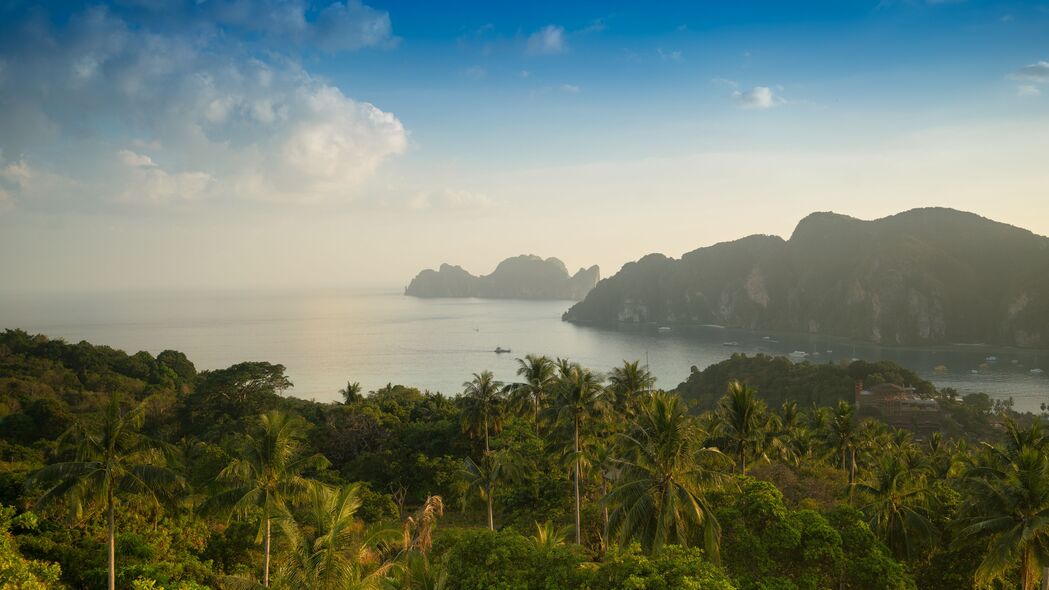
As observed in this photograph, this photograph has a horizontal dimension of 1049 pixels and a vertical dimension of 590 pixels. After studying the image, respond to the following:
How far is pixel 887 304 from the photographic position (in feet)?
572

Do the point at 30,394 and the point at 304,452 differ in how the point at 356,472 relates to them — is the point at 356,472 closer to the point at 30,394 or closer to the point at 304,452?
the point at 304,452

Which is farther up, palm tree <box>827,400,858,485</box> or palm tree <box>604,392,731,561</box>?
palm tree <box>604,392,731,561</box>

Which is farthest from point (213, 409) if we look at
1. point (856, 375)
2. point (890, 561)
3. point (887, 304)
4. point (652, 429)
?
point (887, 304)

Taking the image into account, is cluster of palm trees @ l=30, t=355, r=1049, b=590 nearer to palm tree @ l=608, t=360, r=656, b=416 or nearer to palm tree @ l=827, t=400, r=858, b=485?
palm tree @ l=827, t=400, r=858, b=485

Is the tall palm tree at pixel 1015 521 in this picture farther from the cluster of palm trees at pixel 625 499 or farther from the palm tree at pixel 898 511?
the palm tree at pixel 898 511

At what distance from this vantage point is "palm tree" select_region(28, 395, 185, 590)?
16703 mm

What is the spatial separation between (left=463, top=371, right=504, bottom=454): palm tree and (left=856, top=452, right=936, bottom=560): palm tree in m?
20.8

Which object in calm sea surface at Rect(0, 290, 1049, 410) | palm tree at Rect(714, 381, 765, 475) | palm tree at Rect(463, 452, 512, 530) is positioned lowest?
calm sea surface at Rect(0, 290, 1049, 410)

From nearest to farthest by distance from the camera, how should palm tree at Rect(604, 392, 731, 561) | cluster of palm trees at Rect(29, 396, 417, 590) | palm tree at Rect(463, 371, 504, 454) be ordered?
cluster of palm trees at Rect(29, 396, 417, 590), palm tree at Rect(604, 392, 731, 561), palm tree at Rect(463, 371, 504, 454)

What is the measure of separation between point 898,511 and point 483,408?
876 inches

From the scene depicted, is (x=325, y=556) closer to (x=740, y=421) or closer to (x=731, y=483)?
(x=731, y=483)

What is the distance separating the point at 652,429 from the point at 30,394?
6146 cm

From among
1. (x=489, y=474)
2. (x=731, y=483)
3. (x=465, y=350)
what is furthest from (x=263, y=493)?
(x=465, y=350)

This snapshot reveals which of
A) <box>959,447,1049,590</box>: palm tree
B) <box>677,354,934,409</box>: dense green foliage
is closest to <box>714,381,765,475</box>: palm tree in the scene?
<box>959,447,1049,590</box>: palm tree
